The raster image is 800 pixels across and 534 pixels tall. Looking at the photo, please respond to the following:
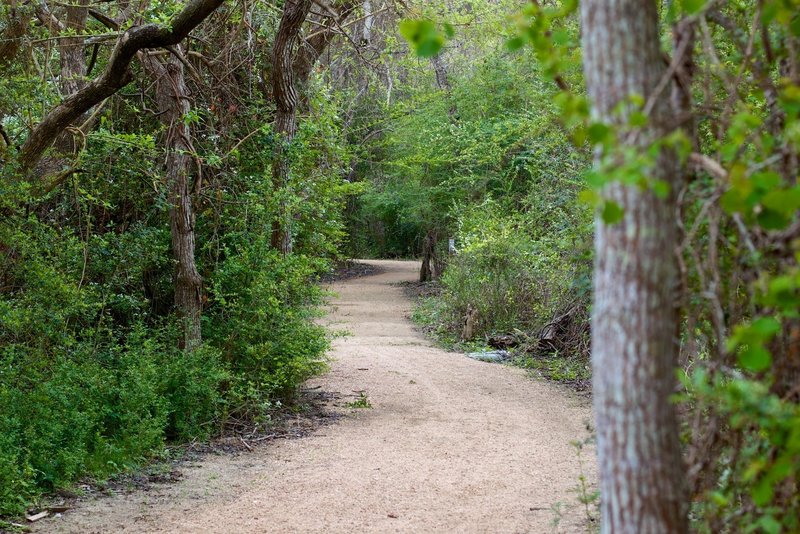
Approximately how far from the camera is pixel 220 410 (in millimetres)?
8820

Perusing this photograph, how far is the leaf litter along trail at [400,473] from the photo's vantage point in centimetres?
602

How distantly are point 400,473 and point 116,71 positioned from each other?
169 inches

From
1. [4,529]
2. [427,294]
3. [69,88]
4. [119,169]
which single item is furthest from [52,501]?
[427,294]

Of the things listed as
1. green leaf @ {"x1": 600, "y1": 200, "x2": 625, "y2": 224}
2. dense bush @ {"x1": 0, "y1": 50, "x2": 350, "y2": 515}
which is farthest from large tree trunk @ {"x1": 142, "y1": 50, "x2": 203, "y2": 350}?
green leaf @ {"x1": 600, "y1": 200, "x2": 625, "y2": 224}

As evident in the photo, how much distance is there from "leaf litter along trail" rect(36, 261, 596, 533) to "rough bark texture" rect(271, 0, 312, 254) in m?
2.24

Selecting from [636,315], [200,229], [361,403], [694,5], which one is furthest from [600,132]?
[361,403]

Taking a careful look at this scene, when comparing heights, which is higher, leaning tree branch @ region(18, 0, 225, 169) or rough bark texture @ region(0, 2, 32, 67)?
rough bark texture @ region(0, 2, 32, 67)

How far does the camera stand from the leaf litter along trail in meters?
6.02

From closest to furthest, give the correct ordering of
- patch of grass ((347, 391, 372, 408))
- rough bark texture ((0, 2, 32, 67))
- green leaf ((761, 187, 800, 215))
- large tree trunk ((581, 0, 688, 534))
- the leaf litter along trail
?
green leaf ((761, 187, 800, 215)) → large tree trunk ((581, 0, 688, 534)) → the leaf litter along trail → rough bark texture ((0, 2, 32, 67)) → patch of grass ((347, 391, 372, 408))

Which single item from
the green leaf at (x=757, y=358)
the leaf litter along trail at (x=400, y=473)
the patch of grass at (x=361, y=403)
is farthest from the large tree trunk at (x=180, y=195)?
the green leaf at (x=757, y=358)

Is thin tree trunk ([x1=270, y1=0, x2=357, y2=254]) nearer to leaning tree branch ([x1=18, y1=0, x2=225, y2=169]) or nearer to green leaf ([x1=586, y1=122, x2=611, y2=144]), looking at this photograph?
leaning tree branch ([x1=18, y1=0, x2=225, y2=169])

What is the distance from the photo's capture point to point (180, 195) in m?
9.11

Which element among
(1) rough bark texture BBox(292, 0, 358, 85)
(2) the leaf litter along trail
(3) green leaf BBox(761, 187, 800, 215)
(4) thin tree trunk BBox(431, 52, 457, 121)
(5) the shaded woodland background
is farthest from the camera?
(4) thin tree trunk BBox(431, 52, 457, 121)

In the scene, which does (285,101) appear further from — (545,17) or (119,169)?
(545,17)
